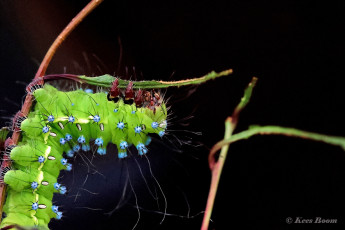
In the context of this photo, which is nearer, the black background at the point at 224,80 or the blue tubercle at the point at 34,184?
the blue tubercle at the point at 34,184

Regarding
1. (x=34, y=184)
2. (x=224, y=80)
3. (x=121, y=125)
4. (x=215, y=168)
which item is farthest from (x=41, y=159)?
(x=224, y=80)

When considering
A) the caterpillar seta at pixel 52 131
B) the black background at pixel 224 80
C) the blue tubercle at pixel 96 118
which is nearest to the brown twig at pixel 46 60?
the caterpillar seta at pixel 52 131

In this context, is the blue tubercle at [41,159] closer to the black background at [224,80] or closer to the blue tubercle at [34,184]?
the blue tubercle at [34,184]

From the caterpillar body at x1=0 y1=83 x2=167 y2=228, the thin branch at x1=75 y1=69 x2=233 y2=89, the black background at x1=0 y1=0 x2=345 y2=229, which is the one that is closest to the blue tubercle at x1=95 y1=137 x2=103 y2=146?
the caterpillar body at x1=0 y1=83 x2=167 y2=228

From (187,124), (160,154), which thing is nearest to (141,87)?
(187,124)

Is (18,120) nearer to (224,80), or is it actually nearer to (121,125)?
(121,125)

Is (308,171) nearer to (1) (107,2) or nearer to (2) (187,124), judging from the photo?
(2) (187,124)
